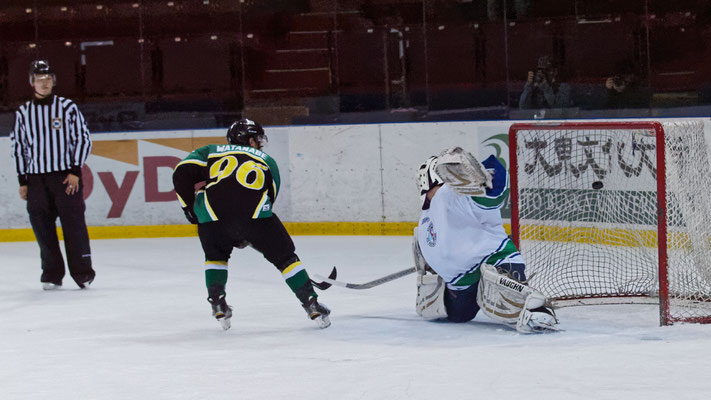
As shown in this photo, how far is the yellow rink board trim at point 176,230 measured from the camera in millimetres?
8141

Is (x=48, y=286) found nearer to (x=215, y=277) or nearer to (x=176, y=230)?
(x=215, y=277)

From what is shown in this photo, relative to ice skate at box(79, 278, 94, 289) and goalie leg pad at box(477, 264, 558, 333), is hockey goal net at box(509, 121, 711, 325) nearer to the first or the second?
goalie leg pad at box(477, 264, 558, 333)

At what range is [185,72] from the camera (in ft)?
32.9

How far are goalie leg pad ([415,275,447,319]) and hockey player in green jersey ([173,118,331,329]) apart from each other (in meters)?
0.43

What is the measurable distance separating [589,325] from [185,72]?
619cm

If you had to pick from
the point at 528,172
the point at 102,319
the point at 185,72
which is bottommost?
the point at 102,319

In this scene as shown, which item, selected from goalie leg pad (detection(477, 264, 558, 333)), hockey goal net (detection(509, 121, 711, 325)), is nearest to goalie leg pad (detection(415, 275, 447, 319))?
goalie leg pad (detection(477, 264, 558, 333))

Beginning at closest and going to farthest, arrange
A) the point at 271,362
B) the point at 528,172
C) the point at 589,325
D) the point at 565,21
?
the point at 271,362 → the point at 589,325 → the point at 528,172 → the point at 565,21

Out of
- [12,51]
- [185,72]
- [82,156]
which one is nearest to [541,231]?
[82,156]

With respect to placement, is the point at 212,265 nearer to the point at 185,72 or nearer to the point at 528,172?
the point at 528,172

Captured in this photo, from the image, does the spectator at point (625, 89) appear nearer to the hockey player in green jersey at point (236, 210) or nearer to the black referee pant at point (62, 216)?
the black referee pant at point (62, 216)

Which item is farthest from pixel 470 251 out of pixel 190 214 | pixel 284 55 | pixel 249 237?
pixel 284 55

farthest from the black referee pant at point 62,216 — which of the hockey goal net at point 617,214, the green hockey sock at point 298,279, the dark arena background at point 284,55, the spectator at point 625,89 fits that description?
the spectator at point 625,89

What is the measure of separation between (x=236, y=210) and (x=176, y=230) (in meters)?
3.97
